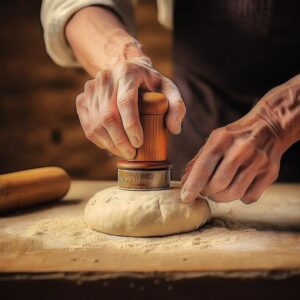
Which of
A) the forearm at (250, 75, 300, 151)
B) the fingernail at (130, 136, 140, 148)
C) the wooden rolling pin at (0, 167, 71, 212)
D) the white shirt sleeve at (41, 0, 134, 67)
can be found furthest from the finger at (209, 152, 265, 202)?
the white shirt sleeve at (41, 0, 134, 67)

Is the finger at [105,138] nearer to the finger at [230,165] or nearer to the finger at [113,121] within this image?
the finger at [113,121]

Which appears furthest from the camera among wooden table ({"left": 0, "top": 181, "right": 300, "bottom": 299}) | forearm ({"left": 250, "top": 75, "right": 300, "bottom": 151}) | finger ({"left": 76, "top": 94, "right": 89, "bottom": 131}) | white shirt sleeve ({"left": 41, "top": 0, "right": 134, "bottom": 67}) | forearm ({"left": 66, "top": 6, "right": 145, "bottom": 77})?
white shirt sleeve ({"left": 41, "top": 0, "right": 134, "bottom": 67})

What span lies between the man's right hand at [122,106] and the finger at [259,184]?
0.23m

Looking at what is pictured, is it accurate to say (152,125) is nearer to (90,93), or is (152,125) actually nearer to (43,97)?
(90,93)

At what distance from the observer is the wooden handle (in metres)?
1.19

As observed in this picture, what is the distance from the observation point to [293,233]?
119cm

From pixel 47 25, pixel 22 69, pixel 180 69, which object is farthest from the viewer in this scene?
pixel 22 69

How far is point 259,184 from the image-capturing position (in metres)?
1.23

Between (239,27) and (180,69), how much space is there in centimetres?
33

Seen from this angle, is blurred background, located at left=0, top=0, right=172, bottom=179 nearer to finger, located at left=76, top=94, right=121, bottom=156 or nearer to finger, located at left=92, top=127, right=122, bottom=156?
finger, located at left=76, top=94, right=121, bottom=156

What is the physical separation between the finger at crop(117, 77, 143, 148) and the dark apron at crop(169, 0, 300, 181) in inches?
37.7

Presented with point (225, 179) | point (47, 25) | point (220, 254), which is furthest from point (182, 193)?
point (47, 25)

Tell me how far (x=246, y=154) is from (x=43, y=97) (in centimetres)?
298

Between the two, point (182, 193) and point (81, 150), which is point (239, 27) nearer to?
point (182, 193)
